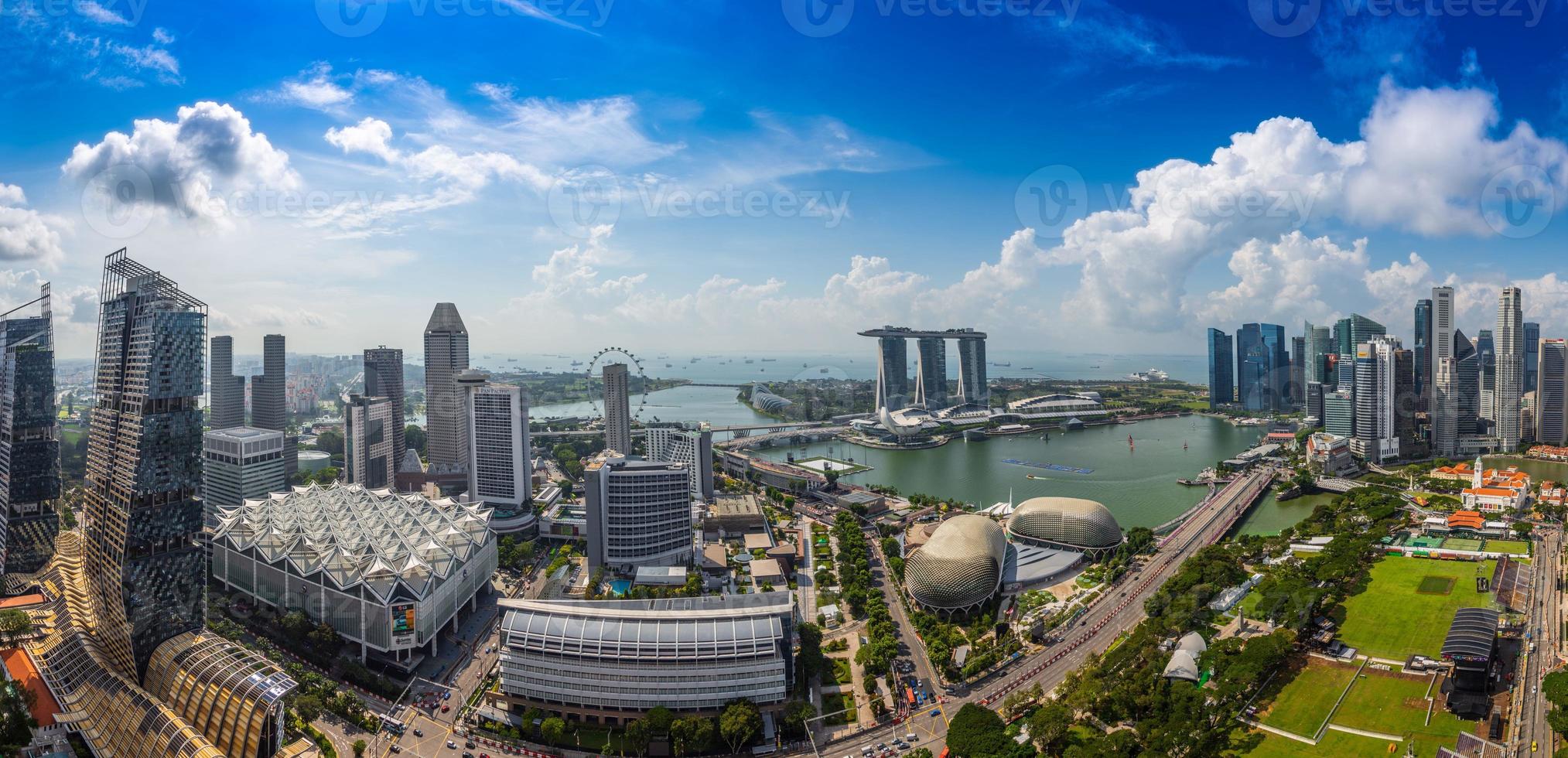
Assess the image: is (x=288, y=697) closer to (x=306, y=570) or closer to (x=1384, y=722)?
(x=306, y=570)

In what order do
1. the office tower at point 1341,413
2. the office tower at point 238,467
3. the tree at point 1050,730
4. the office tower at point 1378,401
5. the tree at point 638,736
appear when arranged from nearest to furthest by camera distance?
1. the tree at point 1050,730
2. the tree at point 638,736
3. the office tower at point 238,467
4. the office tower at point 1378,401
5. the office tower at point 1341,413

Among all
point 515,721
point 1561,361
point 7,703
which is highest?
point 1561,361

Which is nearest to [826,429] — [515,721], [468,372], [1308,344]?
[468,372]

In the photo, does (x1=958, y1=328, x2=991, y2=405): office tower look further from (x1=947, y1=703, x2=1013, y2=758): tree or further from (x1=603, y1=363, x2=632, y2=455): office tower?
(x1=947, y1=703, x2=1013, y2=758): tree

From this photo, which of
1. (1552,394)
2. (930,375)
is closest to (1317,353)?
(1552,394)

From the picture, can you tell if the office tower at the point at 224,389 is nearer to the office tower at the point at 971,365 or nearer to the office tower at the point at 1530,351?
the office tower at the point at 971,365

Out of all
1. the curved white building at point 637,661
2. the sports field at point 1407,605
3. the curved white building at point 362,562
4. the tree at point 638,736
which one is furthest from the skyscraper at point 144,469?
the sports field at point 1407,605

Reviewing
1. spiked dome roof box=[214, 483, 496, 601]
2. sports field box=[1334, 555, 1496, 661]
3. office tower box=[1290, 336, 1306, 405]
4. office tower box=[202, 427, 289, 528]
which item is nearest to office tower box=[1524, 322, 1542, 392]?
office tower box=[1290, 336, 1306, 405]
